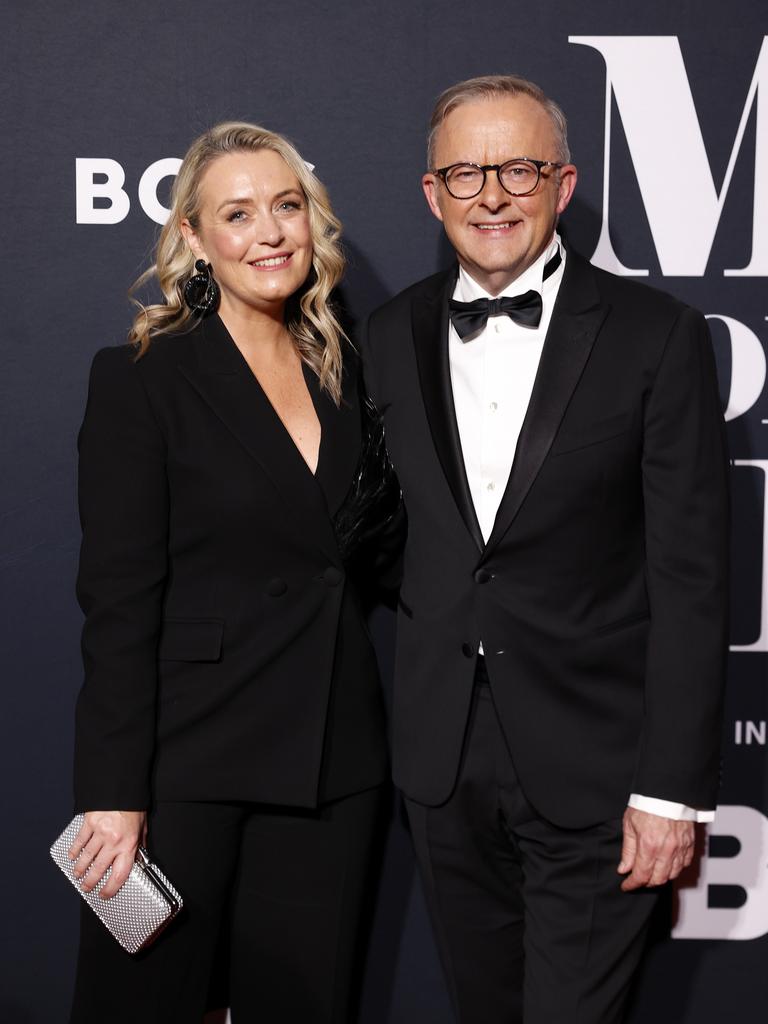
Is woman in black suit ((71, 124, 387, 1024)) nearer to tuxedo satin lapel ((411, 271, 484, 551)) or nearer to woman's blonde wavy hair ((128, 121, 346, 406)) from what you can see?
woman's blonde wavy hair ((128, 121, 346, 406))

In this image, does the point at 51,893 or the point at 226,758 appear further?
the point at 51,893

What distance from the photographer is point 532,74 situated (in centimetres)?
261

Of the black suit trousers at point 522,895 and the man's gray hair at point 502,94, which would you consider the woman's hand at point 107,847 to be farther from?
the man's gray hair at point 502,94

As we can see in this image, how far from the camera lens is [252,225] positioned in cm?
221

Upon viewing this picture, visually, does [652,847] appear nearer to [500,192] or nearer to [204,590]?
[204,590]

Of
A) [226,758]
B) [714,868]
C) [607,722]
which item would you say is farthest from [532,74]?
[714,868]

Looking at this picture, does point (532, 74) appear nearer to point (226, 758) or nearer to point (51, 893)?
point (226, 758)

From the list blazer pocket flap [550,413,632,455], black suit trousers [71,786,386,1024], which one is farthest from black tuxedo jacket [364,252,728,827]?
black suit trousers [71,786,386,1024]

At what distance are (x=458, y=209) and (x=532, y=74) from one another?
0.65 meters

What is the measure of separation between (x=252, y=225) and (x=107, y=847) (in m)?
1.10

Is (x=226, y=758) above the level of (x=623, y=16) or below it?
below

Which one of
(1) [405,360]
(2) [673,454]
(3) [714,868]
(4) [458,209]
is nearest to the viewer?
(2) [673,454]

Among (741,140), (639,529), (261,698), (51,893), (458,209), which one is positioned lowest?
(51,893)

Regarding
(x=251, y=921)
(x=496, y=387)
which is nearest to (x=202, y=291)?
(x=496, y=387)
